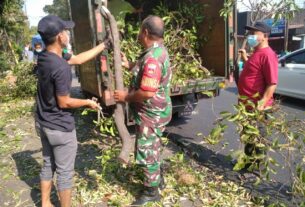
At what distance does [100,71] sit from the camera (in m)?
4.81

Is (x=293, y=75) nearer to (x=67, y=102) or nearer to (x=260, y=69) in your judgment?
(x=260, y=69)

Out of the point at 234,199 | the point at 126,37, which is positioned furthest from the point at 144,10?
the point at 234,199

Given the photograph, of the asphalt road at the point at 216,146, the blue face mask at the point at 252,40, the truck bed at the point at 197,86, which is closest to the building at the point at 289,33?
the asphalt road at the point at 216,146

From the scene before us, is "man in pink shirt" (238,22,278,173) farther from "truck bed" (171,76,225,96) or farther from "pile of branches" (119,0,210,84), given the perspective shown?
"pile of branches" (119,0,210,84)

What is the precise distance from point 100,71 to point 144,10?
8.04ft

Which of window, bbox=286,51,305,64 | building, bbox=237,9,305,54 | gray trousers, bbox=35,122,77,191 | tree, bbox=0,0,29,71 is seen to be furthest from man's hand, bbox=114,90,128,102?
building, bbox=237,9,305,54

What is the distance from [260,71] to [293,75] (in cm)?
509

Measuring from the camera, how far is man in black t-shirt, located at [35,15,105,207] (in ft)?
9.66

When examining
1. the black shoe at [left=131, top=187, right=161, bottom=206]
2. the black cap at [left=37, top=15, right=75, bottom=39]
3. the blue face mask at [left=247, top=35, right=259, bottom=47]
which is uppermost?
the black cap at [left=37, top=15, right=75, bottom=39]

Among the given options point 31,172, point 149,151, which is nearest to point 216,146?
point 149,151

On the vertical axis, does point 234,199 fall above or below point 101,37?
below

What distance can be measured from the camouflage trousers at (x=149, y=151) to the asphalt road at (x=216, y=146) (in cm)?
123

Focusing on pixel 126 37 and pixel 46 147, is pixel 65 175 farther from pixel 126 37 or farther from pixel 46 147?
pixel 126 37

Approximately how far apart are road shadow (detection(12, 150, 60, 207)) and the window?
668cm
